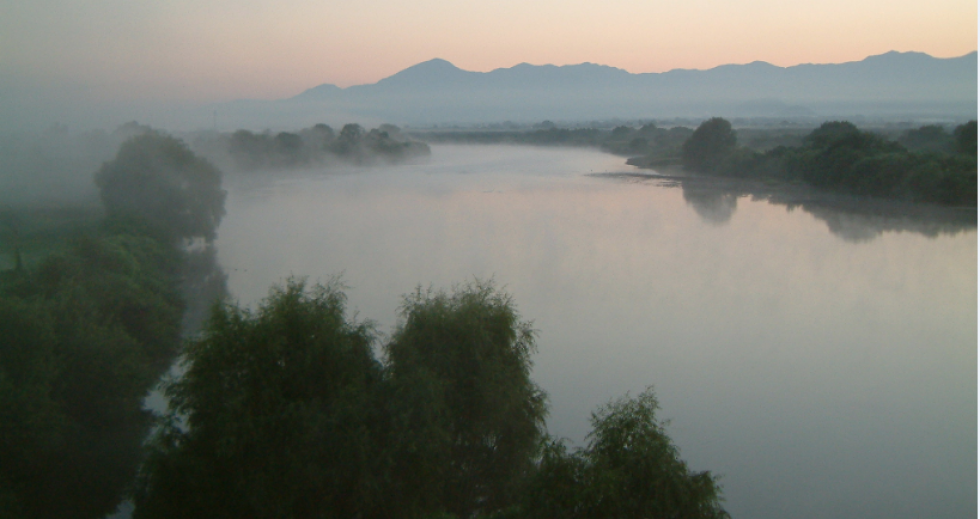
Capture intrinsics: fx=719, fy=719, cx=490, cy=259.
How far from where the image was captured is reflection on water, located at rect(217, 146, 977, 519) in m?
5.69

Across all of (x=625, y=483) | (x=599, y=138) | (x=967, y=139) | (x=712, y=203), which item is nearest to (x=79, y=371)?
(x=625, y=483)

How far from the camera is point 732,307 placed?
31.4 ft

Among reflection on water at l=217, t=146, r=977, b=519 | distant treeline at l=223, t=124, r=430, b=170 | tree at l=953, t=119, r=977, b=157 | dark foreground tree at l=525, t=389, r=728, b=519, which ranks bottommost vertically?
reflection on water at l=217, t=146, r=977, b=519

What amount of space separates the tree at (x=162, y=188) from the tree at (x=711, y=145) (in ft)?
58.4

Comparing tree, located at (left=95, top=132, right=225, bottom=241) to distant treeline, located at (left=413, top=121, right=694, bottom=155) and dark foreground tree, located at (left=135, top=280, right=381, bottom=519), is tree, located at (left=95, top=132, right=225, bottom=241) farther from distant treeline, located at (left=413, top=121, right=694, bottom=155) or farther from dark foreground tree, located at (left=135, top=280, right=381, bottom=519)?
distant treeline, located at (left=413, top=121, right=694, bottom=155)

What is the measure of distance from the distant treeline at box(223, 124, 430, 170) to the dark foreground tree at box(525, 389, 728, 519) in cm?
2323

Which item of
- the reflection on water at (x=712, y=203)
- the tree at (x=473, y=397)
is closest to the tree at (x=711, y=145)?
the reflection on water at (x=712, y=203)

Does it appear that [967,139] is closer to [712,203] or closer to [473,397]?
[712,203]

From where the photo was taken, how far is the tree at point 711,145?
2528 centimetres

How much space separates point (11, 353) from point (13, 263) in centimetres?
568

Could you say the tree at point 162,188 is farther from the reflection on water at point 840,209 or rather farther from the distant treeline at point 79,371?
the reflection on water at point 840,209

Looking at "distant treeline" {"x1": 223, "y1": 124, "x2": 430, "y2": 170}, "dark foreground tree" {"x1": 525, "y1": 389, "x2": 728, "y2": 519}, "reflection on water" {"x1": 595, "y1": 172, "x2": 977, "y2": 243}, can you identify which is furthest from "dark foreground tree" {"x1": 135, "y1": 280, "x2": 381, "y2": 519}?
"distant treeline" {"x1": 223, "y1": 124, "x2": 430, "y2": 170}

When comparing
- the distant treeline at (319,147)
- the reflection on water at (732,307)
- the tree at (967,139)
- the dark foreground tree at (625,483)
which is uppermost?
the tree at (967,139)

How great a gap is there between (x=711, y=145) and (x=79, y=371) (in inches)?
930
